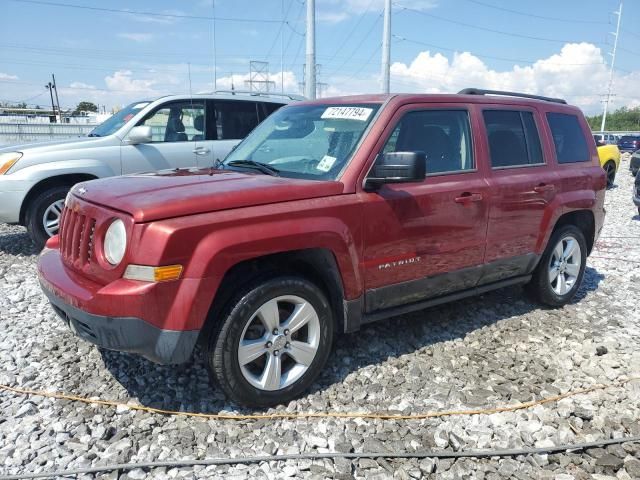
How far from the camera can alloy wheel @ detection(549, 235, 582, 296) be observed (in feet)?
15.9

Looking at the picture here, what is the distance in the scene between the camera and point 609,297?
536cm

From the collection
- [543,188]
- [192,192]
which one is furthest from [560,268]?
[192,192]

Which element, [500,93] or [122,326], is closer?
[122,326]

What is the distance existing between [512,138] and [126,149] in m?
4.79

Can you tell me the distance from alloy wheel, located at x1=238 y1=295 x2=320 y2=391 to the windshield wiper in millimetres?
920

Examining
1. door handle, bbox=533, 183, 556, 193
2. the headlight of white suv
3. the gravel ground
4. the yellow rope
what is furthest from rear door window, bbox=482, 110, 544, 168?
the headlight of white suv

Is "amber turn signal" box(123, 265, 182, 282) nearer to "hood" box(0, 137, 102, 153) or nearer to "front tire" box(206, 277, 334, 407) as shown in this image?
"front tire" box(206, 277, 334, 407)

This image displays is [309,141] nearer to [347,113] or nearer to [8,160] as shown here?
[347,113]

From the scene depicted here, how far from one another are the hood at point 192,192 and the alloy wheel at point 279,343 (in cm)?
62

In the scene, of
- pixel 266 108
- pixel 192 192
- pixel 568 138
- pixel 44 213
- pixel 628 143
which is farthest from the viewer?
pixel 628 143

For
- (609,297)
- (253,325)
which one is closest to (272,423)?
(253,325)

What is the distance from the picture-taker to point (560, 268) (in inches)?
193

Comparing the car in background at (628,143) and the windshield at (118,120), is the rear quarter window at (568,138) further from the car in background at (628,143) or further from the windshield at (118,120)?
the car in background at (628,143)

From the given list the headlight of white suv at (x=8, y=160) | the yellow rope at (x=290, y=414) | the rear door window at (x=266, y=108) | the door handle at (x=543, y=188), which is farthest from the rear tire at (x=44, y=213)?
the door handle at (x=543, y=188)
